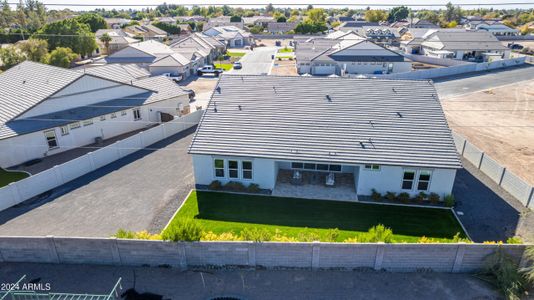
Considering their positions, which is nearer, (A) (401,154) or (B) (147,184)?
(A) (401,154)

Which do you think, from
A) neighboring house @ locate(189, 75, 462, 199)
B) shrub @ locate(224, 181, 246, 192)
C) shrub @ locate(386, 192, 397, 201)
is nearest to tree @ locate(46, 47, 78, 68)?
neighboring house @ locate(189, 75, 462, 199)

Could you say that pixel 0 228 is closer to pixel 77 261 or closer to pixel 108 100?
pixel 77 261

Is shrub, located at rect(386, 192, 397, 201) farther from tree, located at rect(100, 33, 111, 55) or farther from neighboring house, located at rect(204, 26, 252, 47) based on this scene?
tree, located at rect(100, 33, 111, 55)

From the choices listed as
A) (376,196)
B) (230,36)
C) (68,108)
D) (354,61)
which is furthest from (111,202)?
(230,36)

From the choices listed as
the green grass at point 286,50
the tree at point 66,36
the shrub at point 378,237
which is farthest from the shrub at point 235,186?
the green grass at point 286,50

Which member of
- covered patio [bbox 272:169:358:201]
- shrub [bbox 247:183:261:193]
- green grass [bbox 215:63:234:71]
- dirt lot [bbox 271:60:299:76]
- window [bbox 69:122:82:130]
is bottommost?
covered patio [bbox 272:169:358:201]

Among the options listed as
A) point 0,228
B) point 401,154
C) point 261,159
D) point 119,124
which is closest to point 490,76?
point 401,154

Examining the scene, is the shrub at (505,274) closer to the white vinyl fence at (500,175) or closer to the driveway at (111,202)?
the white vinyl fence at (500,175)
